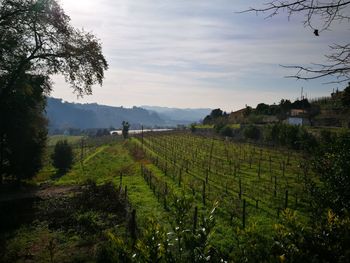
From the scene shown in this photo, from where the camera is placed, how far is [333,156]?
1090 cm

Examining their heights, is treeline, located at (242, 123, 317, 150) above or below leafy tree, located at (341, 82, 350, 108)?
below

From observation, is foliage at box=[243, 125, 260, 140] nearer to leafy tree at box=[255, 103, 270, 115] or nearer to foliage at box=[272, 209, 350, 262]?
leafy tree at box=[255, 103, 270, 115]

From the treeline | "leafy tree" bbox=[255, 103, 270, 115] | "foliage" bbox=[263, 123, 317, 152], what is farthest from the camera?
"leafy tree" bbox=[255, 103, 270, 115]

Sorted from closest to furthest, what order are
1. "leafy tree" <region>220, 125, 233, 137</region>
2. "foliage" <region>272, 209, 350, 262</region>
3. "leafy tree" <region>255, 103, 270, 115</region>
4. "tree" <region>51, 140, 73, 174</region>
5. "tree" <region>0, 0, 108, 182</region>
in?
"foliage" <region>272, 209, 350, 262</region>, "tree" <region>0, 0, 108, 182</region>, "tree" <region>51, 140, 73, 174</region>, "leafy tree" <region>220, 125, 233, 137</region>, "leafy tree" <region>255, 103, 270, 115</region>

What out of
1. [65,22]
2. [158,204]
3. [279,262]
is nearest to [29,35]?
[65,22]

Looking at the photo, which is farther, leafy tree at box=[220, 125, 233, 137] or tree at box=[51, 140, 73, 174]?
leafy tree at box=[220, 125, 233, 137]


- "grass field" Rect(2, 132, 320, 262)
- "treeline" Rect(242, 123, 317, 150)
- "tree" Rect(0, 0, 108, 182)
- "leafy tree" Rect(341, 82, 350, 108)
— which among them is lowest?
"grass field" Rect(2, 132, 320, 262)

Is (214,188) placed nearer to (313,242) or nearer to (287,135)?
(313,242)

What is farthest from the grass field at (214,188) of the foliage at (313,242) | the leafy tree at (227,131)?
the leafy tree at (227,131)

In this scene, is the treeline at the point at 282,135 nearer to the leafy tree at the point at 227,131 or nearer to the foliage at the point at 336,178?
the leafy tree at the point at 227,131

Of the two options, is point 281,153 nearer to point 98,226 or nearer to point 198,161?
point 198,161

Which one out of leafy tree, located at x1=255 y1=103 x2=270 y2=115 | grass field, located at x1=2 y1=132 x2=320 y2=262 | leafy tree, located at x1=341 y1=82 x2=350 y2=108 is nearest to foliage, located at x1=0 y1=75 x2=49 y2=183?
grass field, located at x1=2 y1=132 x2=320 y2=262

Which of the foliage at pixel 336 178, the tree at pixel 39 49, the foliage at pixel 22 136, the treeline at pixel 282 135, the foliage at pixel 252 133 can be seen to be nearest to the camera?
the foliage at pixel 336 178

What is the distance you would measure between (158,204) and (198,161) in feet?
66.3
